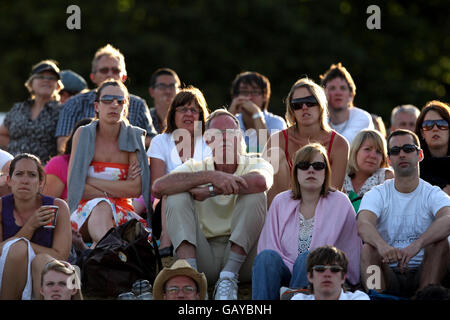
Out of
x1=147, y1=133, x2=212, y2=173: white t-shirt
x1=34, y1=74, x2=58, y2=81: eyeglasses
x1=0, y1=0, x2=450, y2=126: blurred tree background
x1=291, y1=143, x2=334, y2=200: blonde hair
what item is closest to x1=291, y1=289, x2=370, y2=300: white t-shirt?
x1=291, y1=143, x2=334, y2=200: blonde hair

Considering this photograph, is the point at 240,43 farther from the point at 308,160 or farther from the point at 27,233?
the point at 27,233

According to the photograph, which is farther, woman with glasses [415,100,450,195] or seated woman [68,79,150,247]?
seated woman [68,79,150,247]

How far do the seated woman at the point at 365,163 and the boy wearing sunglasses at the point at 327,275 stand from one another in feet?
6.71

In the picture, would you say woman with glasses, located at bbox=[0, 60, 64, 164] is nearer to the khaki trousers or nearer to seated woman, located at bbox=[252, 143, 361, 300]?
the khaki trousers

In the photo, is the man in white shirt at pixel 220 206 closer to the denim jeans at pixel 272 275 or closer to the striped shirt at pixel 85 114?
the denim jeans at pixel 272 275

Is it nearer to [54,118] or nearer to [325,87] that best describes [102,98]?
[54,118]

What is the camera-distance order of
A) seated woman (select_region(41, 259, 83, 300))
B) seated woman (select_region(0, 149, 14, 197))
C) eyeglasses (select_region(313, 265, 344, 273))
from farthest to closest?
1. seated woman (select_region(0, 149, 14, 197))
2. seated woman (select_region(41, 259, 83, 300))
3. eyeglasses (select_region(313, 265, 344, 273))

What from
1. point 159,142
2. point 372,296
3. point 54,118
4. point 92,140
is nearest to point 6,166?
point 92,140

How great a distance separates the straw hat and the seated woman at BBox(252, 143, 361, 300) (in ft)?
1.66

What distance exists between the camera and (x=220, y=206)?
6621 millimetres

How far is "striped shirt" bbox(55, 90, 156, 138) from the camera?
8.62 meters

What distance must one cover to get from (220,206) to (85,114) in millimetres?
2608

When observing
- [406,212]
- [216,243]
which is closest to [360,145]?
[406,212]
